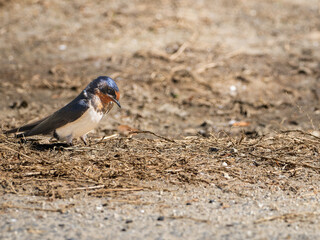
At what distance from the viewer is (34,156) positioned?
15.8ft

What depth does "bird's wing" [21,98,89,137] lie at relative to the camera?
497 cm

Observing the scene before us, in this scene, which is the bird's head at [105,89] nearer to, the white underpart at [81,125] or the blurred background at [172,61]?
the white underpart at [81,125]

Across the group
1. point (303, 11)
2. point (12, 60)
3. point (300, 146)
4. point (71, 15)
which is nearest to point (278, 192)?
point (300, 146)

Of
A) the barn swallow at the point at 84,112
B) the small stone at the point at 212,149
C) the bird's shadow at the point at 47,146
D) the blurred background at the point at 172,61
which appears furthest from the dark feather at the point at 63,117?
the blurred background at the point at 172,61

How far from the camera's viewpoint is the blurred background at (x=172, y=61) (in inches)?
295

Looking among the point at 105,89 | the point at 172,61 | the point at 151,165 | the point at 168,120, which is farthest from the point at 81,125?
the point at 172,61

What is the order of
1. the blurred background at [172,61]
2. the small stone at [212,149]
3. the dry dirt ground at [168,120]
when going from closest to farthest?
the dry dirt ground at [168,120]
the small stone at [212,149]
the blurred background at [172,61]

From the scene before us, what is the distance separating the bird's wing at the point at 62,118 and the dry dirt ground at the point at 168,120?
159 mm

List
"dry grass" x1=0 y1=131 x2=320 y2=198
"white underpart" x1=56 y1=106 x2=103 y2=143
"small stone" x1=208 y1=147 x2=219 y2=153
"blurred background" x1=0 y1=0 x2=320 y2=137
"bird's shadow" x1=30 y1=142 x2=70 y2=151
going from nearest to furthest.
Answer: "dry grass" x1=0 y1=131 x2=320 y2=198 → "white underpart" x1=56 y1=106 x2=103 y2=143 → "bird's shadow" x1=30 y1=142 x2=70 y2=151 → "small stone" x1=208 y1=147 x2=219 y2=153 → "blurred background" x1=0 y1=0 x2=320 y2=137

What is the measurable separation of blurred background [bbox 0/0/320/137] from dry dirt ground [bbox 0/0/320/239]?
3cm

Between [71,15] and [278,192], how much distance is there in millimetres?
7473

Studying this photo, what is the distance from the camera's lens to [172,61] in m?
9.23

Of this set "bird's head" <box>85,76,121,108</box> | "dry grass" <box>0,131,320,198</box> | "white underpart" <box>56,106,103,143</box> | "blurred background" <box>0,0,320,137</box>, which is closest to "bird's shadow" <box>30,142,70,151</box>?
"dry grass" <box>0,131,320,198</box>

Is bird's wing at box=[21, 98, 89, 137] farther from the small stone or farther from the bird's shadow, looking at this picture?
the small stone
